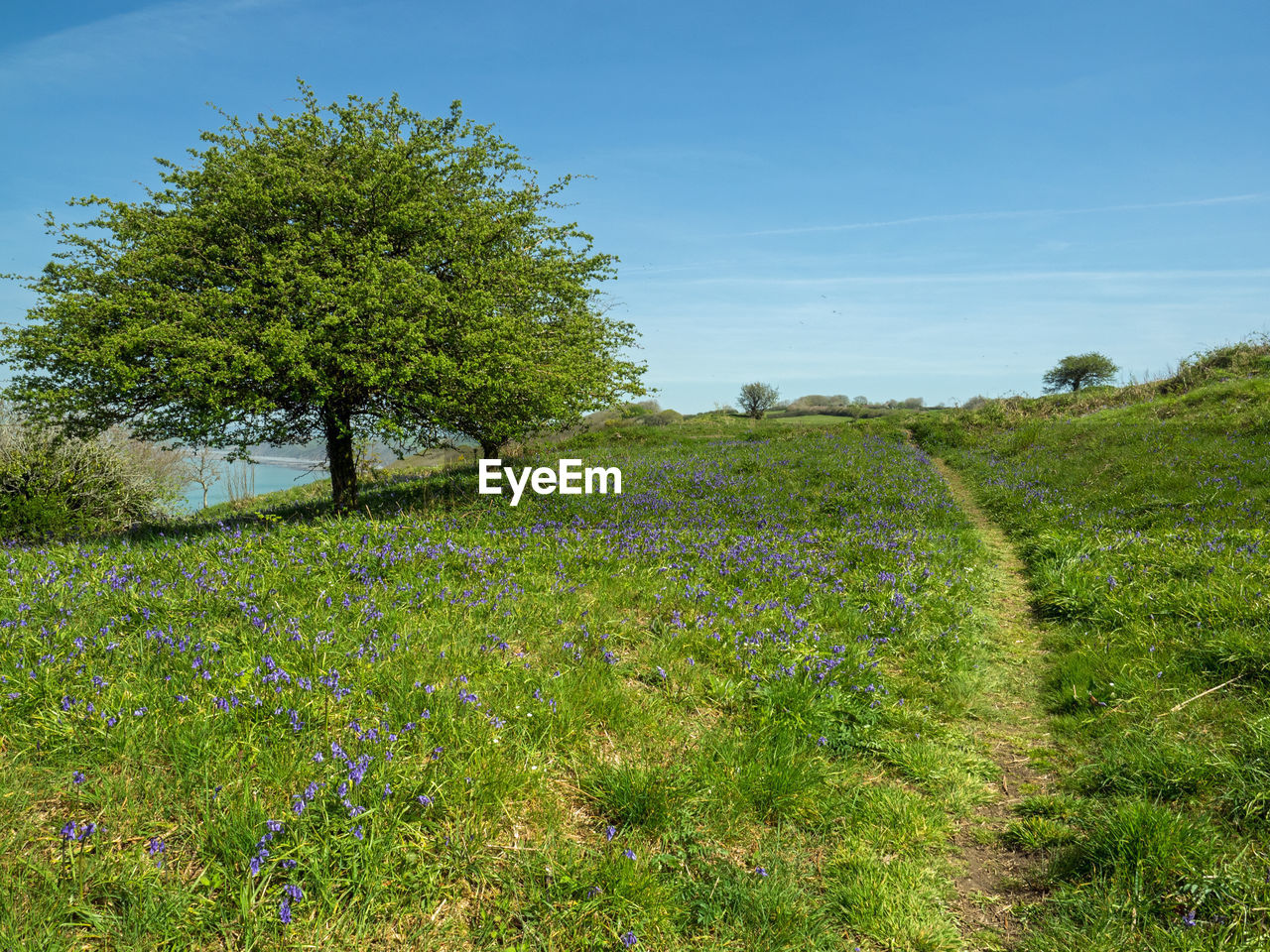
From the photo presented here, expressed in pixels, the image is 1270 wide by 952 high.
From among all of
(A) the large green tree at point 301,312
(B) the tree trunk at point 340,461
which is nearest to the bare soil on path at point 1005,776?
(A) the large green tree at point 301,312

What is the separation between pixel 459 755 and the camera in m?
4.29

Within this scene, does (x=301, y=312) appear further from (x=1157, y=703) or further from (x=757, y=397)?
(x=757, y=397)

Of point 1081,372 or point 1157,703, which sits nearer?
point 1157,703

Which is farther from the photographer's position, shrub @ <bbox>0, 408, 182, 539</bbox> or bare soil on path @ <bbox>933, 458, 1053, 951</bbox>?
shrub @ <bbox>0, 408, 182, 539</bbox>

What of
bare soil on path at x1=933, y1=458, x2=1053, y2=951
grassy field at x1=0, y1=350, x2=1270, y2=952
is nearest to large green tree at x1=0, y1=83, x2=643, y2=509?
grassy field at x1=0, y1=350, x2=1270, y2=952

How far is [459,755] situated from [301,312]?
33.5ft

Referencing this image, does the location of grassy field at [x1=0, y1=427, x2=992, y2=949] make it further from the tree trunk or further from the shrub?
the shrub

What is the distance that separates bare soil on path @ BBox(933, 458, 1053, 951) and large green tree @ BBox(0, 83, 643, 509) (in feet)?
31.1

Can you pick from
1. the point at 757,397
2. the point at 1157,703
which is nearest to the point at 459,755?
the point at 1157,703

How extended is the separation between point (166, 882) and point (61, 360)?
41.9 ft

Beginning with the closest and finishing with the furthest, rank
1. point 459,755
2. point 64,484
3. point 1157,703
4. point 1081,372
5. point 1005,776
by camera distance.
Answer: point 459,755
point 1005,776
point 1157,703
point 64,484
point 1081,372

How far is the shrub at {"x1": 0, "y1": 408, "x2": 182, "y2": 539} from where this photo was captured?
48.3ft

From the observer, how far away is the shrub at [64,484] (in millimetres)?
14719

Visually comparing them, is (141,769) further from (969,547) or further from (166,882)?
(969,547)
